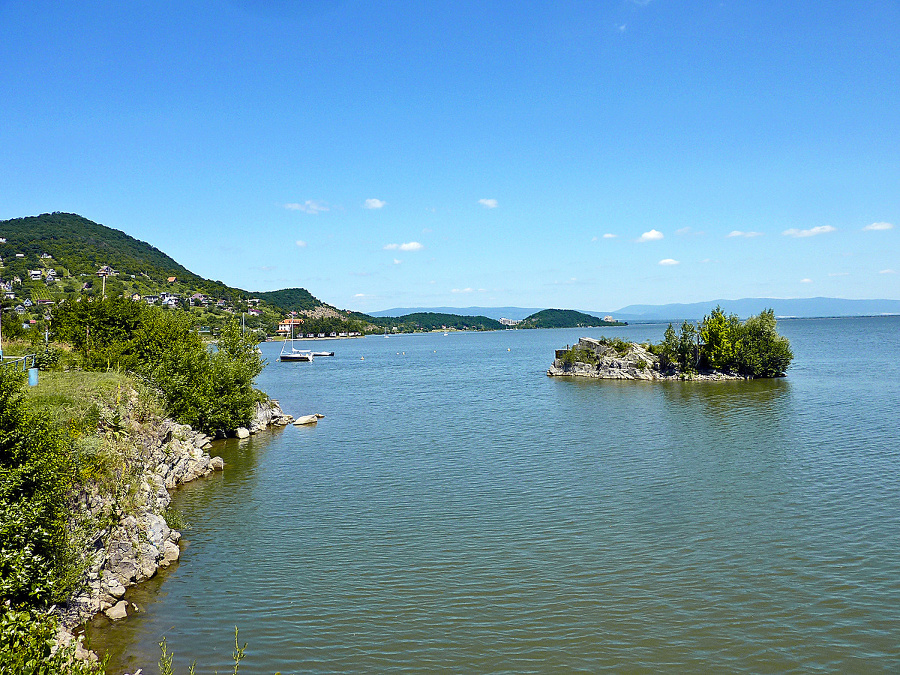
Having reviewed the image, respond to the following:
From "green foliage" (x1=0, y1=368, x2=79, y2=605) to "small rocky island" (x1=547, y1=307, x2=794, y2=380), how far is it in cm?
7805

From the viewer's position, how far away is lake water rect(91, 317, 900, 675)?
15.2 meters

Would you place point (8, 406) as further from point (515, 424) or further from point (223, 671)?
point (515, 424)

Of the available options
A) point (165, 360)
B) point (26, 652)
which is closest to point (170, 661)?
point (26, 652)

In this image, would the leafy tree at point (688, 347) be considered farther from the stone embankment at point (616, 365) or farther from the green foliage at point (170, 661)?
the green foliage at point (170, 661)

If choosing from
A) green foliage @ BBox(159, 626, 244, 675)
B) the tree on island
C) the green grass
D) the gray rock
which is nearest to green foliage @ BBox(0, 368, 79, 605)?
the green grass

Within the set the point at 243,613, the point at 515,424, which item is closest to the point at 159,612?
the point at 243,613

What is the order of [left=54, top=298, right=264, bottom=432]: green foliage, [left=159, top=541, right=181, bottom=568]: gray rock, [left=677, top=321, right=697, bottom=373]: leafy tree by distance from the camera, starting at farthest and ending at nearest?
[left=677, top=321, right=697, bottom=373]: leafy tree < [left=54, top=298, right=264, bottom=432]: green foliage < [left=159, top=541, right=181, bottom=568]: gray rock

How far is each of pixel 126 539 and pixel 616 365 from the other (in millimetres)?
78773

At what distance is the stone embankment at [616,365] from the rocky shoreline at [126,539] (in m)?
70.0

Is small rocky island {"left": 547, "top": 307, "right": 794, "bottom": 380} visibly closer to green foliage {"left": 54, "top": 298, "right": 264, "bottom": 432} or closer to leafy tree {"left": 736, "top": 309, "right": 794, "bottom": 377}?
leafy tree {"left": 736, "top": 309, "right": 794, "bottom": 377}

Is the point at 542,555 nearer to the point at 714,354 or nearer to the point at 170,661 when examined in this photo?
the point at 170,661

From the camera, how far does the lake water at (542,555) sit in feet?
49.8

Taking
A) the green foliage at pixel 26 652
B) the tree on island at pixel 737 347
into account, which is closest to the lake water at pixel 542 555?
the green foliage at pixel 26 652

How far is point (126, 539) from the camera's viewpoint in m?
19.0
